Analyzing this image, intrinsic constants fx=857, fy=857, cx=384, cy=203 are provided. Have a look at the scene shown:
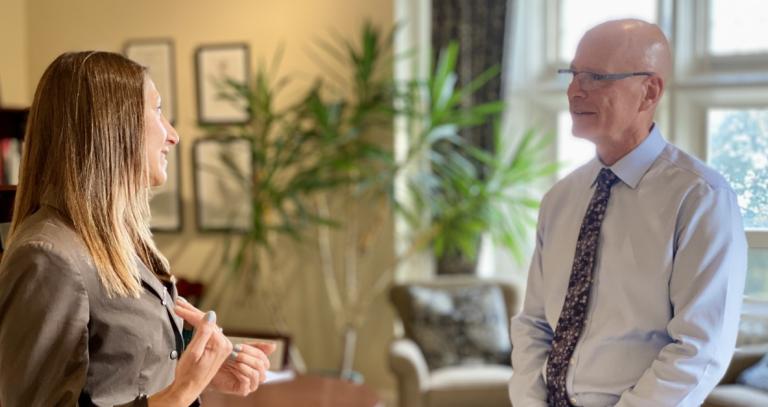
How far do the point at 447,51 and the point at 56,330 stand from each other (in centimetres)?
378

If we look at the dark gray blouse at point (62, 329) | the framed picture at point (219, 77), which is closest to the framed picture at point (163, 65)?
the framed picture at point (219, 77)

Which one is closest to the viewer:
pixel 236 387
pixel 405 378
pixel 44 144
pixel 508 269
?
pixel 44 144

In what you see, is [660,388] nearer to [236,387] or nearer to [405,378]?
[236,387]

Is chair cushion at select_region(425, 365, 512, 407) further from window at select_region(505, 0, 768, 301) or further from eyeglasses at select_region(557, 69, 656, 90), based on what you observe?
eyeglasses at select_region(557, 69, 656, 90)

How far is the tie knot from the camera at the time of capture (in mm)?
1922

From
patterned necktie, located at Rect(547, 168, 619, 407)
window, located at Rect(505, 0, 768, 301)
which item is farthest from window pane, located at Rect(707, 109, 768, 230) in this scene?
patterned necktie, located at Rect(547, 168, 619, 407)

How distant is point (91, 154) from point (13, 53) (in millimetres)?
4648

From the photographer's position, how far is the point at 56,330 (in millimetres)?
1268

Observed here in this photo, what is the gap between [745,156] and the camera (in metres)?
2.08

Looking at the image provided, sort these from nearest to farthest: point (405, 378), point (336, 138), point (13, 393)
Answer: point (13, 393) → point (405, 378) → point (336, 138)

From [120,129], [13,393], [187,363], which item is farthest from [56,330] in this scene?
[120,129]

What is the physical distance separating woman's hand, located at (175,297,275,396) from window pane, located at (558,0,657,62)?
3.62 meters

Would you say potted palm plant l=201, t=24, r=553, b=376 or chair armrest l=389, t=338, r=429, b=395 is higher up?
potted palm plant l=201, t=24, r=553, b=376

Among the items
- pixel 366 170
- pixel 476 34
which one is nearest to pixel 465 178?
pixel 366 170
